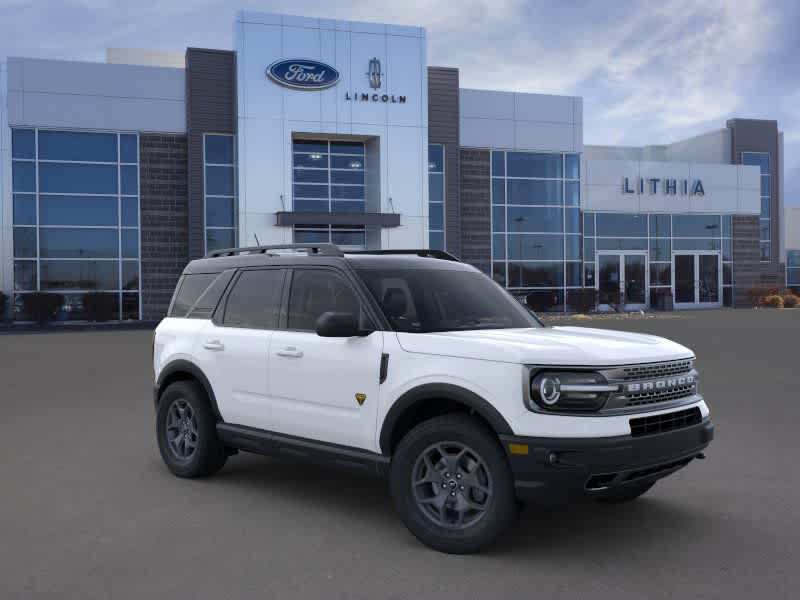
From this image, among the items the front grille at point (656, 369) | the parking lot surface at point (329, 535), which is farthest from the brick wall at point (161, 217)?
the front grille at point (656, 369)

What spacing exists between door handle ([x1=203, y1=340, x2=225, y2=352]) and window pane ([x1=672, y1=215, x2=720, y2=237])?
40238 mm

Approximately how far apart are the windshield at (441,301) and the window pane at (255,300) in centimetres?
88

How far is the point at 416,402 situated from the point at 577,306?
3445cm

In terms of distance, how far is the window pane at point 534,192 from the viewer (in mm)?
37625

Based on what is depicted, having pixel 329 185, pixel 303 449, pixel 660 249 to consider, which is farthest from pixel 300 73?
pixel 303 449

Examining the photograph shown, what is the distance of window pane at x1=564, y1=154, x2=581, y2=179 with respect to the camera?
1511 inches

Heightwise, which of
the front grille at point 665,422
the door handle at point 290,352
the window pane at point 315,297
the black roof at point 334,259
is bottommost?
the front grille at point 665,422

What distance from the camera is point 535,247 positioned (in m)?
37.9

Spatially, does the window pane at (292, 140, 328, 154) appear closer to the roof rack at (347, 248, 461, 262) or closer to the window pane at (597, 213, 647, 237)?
the window pane at (597, 213, 647, 237)

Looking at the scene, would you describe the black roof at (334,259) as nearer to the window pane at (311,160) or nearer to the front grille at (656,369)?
the front grille at (656,369)

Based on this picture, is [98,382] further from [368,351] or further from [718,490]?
[718,490]

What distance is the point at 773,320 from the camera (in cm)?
3080

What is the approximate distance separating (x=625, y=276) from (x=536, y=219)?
7348 millimetres

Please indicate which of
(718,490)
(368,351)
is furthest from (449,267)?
(718,490)
